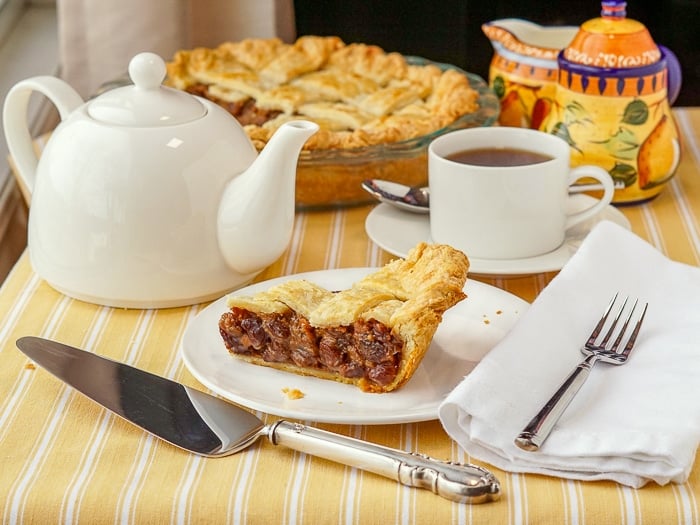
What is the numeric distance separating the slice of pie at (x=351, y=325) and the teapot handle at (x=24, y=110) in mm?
350

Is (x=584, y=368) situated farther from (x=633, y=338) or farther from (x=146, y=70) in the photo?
(x=146, y=70)

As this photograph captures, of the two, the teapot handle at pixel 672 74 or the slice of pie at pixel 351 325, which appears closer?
the slice of pie at pixel 351 325

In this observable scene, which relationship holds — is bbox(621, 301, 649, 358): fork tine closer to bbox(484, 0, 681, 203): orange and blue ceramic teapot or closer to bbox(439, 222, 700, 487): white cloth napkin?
bbox(439, 222, 700, 487): white cloth napkin

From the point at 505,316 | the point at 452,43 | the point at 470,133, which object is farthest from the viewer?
the point at 452,43

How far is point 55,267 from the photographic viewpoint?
3.41ft

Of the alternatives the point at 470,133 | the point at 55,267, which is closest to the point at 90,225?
the point at 55,267

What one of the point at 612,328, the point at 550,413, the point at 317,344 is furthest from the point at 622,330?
the point at 317,344

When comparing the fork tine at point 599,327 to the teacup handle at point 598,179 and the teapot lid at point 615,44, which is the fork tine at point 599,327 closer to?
the teacup handle at point 598,179

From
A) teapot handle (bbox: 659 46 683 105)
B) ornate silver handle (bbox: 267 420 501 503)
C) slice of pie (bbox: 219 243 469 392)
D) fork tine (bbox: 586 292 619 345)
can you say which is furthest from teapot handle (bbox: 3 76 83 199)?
teapot handle (bbox: 659 46 683 105)

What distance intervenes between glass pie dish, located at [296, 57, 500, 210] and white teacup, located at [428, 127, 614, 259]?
0.18 m

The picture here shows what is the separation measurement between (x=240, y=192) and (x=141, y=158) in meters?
0.11

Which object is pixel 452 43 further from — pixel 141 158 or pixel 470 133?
pixel 141 158

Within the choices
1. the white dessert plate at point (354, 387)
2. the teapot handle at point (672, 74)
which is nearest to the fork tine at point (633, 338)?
the white dessert plate at point (354, 387)

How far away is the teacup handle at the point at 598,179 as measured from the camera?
114 cm
